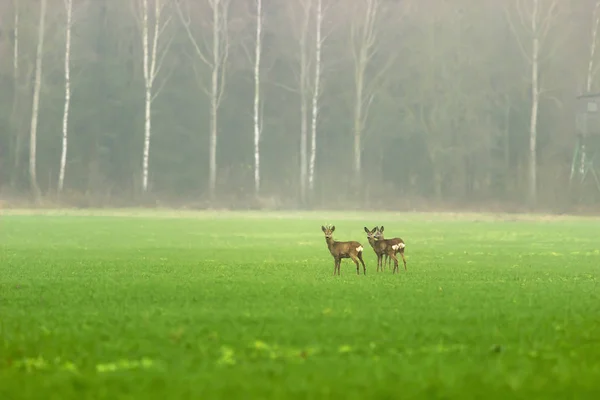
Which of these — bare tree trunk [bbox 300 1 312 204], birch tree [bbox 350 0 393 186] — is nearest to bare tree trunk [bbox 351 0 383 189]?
birch tree [bbox 350 0 393 186]

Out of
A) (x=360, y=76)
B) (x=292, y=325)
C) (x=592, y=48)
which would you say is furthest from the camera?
(x=592, y=48)

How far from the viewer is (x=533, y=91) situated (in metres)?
57.9

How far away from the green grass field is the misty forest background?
3959cm

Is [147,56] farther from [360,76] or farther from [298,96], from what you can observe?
[298,96]

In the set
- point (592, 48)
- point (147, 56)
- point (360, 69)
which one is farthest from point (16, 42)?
point (592, 48)

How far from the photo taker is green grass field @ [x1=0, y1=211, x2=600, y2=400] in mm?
6941

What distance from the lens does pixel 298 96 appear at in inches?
2638

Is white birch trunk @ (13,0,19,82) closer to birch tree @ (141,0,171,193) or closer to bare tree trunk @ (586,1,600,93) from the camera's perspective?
birch tree @ (141,0,171,193)

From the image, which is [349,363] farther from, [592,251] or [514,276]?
Answer: [592,251]

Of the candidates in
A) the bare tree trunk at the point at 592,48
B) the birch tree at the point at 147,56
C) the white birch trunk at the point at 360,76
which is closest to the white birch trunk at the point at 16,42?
the birch tree at the point at 147,56

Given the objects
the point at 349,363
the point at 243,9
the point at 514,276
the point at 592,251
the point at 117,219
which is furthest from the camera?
the point at 243,9

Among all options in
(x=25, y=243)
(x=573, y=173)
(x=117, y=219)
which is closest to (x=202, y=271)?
(x=25, y=243)

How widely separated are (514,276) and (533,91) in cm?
4211

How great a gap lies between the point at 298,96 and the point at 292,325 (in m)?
57.2
